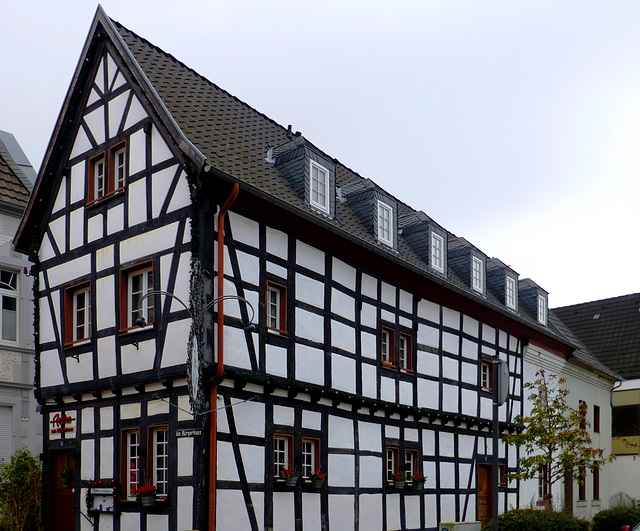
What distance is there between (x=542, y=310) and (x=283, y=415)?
17.1m

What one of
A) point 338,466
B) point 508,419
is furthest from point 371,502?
point 508,419

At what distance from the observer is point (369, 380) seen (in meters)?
20.2

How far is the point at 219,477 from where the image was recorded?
15.6 meters

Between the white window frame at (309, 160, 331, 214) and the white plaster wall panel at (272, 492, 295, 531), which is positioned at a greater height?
the white window frame at (309, 160, 331, 214)

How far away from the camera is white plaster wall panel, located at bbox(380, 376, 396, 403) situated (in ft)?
67.7

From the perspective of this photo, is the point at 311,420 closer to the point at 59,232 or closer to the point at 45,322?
the point at 45,322

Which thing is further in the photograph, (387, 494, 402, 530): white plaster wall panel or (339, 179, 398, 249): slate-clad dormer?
(339, 179, 398, 249): slate-clad dormer

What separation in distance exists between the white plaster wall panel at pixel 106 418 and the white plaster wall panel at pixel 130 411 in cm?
42

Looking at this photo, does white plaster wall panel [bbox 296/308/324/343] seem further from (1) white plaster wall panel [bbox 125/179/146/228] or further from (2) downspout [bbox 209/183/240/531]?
(1) white plaster wall panel [bbox 125/179/146/228]

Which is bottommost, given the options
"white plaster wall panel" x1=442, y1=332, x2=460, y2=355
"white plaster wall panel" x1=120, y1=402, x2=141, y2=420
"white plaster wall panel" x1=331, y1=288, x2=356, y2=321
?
"white plaster wall panel" x1=120, y1=402, x2=141, y2=420

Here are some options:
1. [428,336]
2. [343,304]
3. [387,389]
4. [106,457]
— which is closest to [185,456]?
[106,457]

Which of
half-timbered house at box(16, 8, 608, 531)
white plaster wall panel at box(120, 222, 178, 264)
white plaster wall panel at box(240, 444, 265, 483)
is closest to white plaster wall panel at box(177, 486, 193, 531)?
half-timbered house at box(16, 8, 608, 531)

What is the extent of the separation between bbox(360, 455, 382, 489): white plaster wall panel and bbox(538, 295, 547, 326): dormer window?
13184mm

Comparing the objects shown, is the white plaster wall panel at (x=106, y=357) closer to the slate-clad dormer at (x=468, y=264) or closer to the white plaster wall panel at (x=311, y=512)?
the white plaster wall panel at (x=311, y=512)
